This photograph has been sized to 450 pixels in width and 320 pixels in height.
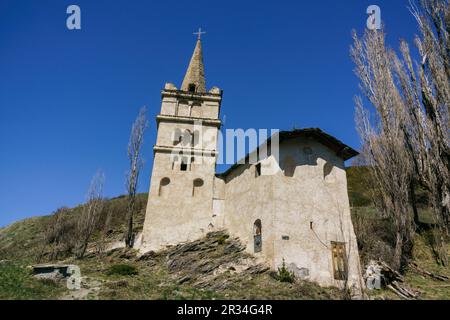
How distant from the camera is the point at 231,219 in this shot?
2039cm

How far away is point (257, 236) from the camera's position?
17.8 meters

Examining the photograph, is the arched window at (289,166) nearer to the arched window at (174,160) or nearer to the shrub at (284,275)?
the shrub at (284,275)

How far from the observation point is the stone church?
16.8m

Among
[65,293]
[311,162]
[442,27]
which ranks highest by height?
[442,27]

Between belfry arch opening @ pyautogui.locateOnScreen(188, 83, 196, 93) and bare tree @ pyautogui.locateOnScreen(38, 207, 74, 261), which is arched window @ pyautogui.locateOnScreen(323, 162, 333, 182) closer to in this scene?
belfry arch opening @ pyautogui.locateOnScreen(188, 83, 196, 93)

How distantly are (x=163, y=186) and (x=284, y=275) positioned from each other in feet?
33.7

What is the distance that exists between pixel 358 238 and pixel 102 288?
14836 mm

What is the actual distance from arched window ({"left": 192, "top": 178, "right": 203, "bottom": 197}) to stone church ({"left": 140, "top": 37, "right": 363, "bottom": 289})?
0.07 meters

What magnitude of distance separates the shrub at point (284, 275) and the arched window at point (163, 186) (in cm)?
Result: 946

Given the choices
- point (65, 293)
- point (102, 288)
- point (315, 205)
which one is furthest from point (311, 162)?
point (65, 293)

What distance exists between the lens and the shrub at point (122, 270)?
55.5 ft

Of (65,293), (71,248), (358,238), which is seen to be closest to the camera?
(65,293)

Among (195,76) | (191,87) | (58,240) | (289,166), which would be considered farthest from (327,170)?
(58,240)

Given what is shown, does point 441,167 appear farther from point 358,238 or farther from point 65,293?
point 65,293
